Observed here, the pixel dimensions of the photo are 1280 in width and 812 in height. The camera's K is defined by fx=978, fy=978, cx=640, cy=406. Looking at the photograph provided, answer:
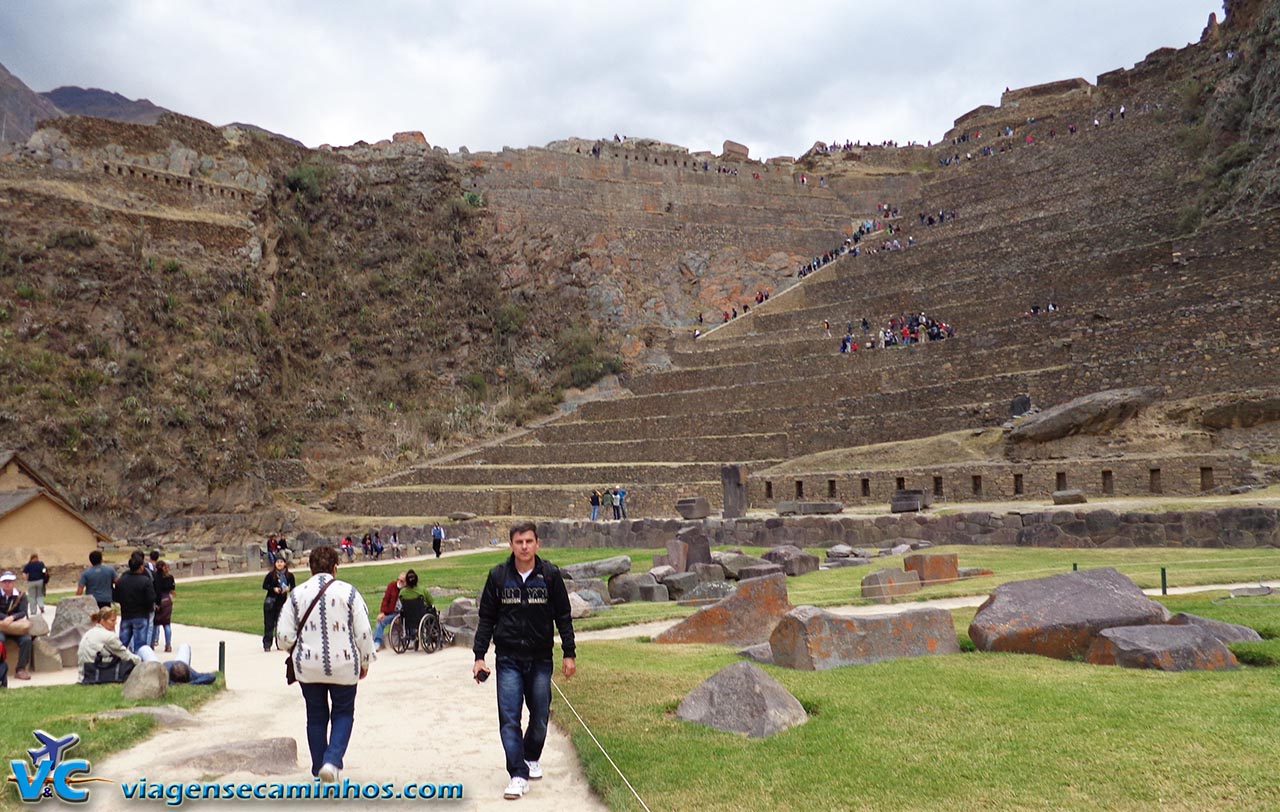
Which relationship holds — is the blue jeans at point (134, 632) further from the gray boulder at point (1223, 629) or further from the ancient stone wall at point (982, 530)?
the ancient stone wall at point (982, 530)

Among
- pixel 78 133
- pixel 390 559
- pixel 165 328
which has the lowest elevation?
pixel 390 559

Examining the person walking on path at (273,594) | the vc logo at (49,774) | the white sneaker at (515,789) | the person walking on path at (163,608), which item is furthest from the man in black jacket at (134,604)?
the white sneaker at (515,789)

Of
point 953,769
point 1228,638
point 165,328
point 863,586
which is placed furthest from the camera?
point 165,328

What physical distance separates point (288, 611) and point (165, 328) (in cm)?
4489

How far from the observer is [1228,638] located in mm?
8695

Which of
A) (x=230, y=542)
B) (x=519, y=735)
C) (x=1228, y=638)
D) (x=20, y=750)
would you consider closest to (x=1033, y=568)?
(x=1228, y=638)

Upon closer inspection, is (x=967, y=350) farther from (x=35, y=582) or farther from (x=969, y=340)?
(x=35, y=582)

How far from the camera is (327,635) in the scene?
20.0 feet

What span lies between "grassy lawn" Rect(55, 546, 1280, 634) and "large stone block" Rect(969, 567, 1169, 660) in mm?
4907

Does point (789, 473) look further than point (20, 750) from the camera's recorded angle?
Yes

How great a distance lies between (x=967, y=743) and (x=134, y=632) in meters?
9.80

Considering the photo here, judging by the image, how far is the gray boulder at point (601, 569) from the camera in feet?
62.4

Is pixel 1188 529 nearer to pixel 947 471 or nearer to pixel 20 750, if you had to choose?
pixel 947 471

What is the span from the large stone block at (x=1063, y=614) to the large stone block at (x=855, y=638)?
0.44 metres
